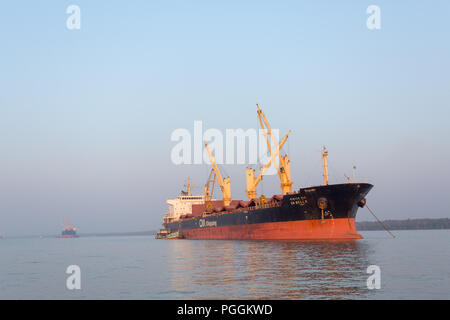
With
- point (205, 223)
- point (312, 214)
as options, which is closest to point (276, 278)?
point (312, 214)

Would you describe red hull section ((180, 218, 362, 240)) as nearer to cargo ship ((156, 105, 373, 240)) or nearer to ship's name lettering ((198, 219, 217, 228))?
cargo ship ((156, 105, 373, 240))

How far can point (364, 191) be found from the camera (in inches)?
1924

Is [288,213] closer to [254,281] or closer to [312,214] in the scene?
[312,214]

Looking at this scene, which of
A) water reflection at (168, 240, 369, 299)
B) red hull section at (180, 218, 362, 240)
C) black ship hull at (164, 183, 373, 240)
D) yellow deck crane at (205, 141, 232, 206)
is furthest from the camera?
yellow deck crane at (205, 141, 232, 206)

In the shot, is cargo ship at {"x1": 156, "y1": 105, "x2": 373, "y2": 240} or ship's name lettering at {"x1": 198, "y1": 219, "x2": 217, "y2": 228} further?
ship's name lettering at {"x1": 198, "y1": 219, "x2": 217, "y2": 228}

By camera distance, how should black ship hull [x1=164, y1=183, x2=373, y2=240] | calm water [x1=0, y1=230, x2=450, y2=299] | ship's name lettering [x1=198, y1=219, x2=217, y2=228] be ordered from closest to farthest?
1. calm water [x1=0, y1=230, x2=450, y2=299]
2. black ship hull [x1=164, y1=183, x2=373, y2=240]
3. ship's name lettering [x1=198, y1=219, x2=217, y2=228]

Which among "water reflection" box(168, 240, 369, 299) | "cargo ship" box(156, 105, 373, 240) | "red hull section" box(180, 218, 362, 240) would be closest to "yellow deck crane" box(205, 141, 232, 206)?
"cargo ship" box(156, 105, 373, 240)

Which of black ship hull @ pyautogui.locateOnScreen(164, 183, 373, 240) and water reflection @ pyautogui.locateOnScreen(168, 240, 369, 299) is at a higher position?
black ship hull @ pyautogui.locateOnScreen(164, 183, 373, 240)

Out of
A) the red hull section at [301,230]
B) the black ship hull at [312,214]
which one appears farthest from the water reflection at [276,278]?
the red hull section at [301,230]

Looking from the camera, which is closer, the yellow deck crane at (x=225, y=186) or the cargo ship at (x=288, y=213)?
the cargo ship at (x=288, y=213)

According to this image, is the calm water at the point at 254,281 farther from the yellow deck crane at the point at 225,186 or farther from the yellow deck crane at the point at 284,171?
the yellow deck crane at the point at 225,186

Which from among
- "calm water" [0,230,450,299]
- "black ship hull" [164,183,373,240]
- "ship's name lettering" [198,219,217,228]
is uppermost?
"black ship hull" [164,183,373,240]

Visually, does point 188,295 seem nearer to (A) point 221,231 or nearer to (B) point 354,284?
(B) point 354,284
